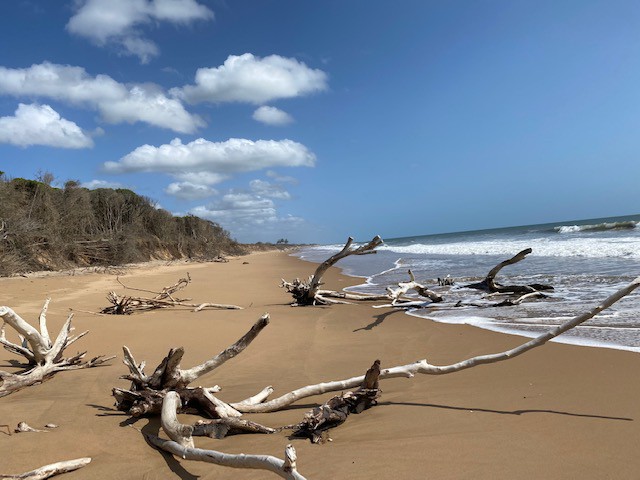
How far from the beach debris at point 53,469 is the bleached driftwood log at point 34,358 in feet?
6.28

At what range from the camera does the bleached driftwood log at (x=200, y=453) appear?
68.0 inches

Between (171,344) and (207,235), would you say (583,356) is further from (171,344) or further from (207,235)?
(207,235)

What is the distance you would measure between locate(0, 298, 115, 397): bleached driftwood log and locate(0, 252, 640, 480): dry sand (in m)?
0.12

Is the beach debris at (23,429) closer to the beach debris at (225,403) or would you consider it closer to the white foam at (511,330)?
the beach debris at (225,403)

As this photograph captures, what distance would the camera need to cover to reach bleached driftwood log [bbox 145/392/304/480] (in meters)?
1.73

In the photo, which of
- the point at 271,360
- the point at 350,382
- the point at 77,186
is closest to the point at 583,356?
the point at 350,382

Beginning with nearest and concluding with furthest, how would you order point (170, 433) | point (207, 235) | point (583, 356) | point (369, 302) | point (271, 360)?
point (170, 433) < point (583, 356) < point (271, 360) < point (369, 302) < point (207, 235)

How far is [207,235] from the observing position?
152ft

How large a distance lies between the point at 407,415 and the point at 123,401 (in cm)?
227

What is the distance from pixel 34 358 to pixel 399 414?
3988mm

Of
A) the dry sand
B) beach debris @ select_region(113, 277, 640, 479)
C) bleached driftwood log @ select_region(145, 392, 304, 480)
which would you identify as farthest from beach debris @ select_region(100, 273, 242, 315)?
bleached driftwood log @ select_region(145, 392, 304, 480)

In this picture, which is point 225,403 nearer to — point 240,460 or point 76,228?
point 240,460

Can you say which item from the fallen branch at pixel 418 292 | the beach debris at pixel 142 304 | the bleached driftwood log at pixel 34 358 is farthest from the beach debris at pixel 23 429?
the fallen branch at pixel 418 292

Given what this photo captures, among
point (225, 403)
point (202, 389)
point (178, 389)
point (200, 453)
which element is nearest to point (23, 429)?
point (178, 389)
